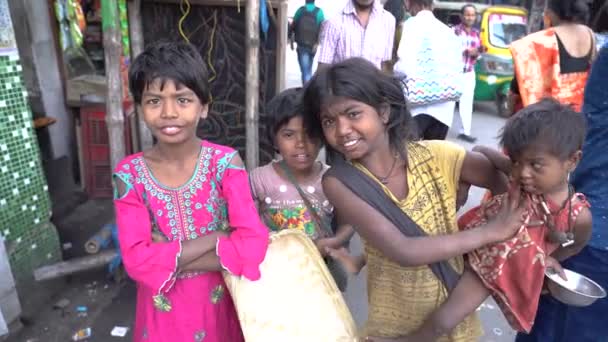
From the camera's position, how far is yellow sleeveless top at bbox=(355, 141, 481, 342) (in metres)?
1.34

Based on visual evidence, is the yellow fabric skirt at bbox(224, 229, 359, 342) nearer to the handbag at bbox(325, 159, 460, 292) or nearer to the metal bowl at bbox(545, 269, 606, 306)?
the handbag at bbox(325, 159, 460, 292)

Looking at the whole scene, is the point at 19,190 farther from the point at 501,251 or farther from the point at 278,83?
the point at 501,251

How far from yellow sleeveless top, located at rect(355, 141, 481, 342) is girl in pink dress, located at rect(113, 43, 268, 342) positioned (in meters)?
0.42

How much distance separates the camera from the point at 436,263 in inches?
51.6

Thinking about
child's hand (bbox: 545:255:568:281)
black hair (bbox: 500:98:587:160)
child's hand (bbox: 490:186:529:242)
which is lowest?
child's hand (bbox: 545:255:568:281)

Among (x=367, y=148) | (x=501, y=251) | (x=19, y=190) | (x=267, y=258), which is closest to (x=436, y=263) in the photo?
(x=501, y=251)

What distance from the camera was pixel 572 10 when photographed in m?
2.91

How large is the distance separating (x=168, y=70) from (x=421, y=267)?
38.5 inches

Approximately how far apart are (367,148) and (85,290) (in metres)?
2.42

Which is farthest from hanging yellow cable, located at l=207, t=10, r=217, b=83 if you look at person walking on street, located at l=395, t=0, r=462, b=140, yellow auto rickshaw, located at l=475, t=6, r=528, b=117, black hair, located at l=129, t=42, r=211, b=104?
yellow auto rickshaw, located at l=475, t=6, r=528, b=117

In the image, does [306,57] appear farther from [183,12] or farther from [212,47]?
[183,12]

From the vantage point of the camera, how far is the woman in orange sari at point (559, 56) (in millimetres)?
2979

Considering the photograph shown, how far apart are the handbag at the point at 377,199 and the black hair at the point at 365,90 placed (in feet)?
0.61

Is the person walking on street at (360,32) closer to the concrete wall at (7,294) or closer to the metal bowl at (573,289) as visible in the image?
the concrete wall at (7,294)
